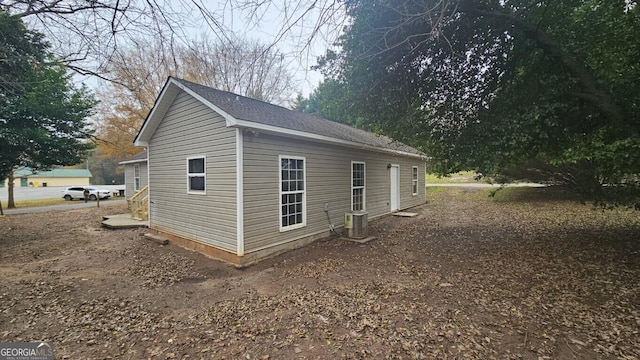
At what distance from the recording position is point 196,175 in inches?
276

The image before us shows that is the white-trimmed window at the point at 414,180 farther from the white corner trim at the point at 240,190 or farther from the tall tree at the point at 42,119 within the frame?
the tall tree at the point at 42,119

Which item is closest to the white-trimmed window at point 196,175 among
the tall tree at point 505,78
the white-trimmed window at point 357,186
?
the tall tree at point 505,78

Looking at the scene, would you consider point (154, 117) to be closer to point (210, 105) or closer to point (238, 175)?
point (210, 105)

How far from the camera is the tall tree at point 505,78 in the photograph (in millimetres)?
5070

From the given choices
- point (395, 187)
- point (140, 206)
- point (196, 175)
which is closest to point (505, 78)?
point (395, 187)

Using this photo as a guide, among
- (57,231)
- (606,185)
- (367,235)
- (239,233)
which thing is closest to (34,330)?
(239,233)

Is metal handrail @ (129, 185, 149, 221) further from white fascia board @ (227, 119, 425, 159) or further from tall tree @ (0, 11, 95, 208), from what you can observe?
white fascia board @ (227, 119, 425, 159)

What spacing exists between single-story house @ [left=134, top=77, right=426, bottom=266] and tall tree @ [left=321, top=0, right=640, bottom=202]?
225 cm

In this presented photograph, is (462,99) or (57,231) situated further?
(57,231)

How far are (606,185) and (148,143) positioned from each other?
508 inches

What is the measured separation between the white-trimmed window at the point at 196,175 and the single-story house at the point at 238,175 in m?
0.03

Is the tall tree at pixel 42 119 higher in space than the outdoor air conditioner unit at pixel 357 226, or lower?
higher

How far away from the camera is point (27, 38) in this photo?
6.70 metres

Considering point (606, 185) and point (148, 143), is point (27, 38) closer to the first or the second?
point (148, 143)
